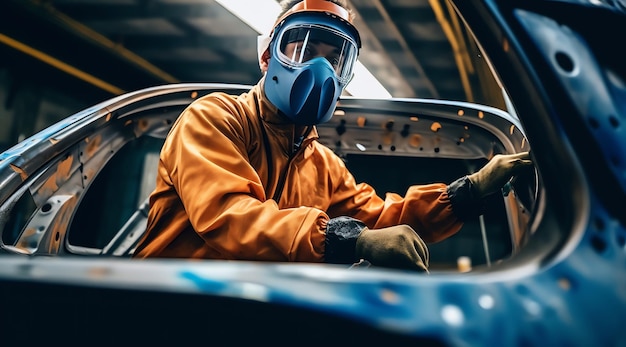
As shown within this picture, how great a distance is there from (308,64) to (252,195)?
1.96ft

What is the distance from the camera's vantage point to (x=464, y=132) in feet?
7.66

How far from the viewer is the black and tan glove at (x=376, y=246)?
1139mm

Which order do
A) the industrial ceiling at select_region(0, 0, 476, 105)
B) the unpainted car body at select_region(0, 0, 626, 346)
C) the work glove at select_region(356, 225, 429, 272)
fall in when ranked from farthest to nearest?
1. the industrial ceiling at select_region(0, 0, 476, 105)
2. the work glove at select_region(356, 225, 429, 272)
3. the unpainted car body at select_region(0, 0, 626, 346)

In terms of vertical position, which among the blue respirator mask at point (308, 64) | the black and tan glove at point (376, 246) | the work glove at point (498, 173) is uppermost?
the blue respirator mask at point (308, 64)

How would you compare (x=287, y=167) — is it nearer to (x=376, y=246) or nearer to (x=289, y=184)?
(x=289, y=184)

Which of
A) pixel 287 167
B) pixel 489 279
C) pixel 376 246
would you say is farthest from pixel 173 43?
Answer: pixel 489 279

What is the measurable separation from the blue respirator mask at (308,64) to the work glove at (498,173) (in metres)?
0.65

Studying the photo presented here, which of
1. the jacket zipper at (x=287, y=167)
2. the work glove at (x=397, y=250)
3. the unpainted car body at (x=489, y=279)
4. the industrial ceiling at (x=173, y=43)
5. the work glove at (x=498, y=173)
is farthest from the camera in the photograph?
the industrial ceiling at (x=173, y=43)

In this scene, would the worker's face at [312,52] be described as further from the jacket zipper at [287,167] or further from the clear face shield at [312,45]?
the jacket zipper at [287,167]

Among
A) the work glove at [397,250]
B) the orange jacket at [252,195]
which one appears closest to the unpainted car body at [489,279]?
the work glove at [397,250]

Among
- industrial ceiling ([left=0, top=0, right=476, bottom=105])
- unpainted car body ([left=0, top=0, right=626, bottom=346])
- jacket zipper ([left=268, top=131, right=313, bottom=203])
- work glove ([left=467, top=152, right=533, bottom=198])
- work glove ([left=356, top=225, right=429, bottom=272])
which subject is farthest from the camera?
industrial ceiling ([left=0, top=0, right=476, bottom=105])

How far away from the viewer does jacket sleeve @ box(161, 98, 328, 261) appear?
3.93 ft

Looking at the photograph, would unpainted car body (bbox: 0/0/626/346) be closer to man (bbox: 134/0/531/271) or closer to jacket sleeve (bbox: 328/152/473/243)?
man (bbox: 134/0/531/271)

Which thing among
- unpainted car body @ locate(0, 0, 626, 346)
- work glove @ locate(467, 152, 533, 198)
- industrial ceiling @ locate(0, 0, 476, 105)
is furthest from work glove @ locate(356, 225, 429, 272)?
industrial ceiling @ locate(0, 0, 476, 105)
